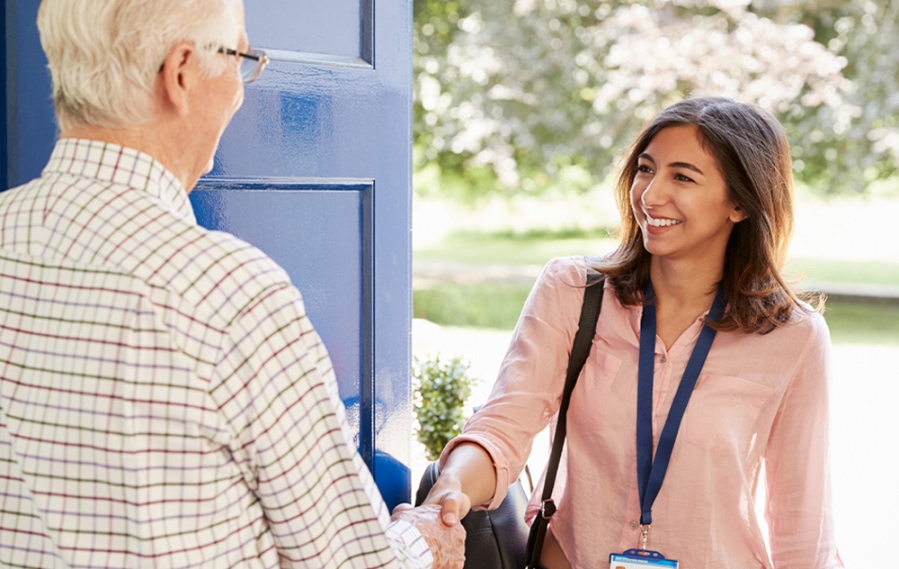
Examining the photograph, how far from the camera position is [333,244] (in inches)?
78.2

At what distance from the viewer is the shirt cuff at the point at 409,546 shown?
4.61ft

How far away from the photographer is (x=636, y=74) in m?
9.58

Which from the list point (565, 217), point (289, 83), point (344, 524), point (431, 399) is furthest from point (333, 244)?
point (565, 217)

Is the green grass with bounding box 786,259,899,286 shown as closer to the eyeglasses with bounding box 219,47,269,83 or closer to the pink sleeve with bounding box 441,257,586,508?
the pink sleeve with bounding box 441,257,586,508

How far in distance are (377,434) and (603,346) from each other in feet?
1.67

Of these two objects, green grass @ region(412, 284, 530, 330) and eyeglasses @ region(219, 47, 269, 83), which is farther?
green grass @ region(412, 284, 530, 330)

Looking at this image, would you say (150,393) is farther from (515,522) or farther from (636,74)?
(636,74)

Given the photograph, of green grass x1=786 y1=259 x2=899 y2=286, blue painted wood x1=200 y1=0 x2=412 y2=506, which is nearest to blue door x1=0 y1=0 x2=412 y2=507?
blue painted wood x1=200 y1=0 x2=412 y2=506

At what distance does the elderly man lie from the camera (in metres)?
1.14

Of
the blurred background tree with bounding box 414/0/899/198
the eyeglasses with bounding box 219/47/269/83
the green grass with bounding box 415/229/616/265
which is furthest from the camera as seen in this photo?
the green grass with bounding box 415/229/616/265

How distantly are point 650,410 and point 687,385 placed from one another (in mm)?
88

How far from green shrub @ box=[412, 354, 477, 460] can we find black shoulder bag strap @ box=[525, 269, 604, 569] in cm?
151

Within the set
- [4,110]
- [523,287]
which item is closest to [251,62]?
[4,110]

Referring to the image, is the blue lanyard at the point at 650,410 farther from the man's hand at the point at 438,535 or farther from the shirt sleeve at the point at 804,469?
the man's hand at the point at 438,535
